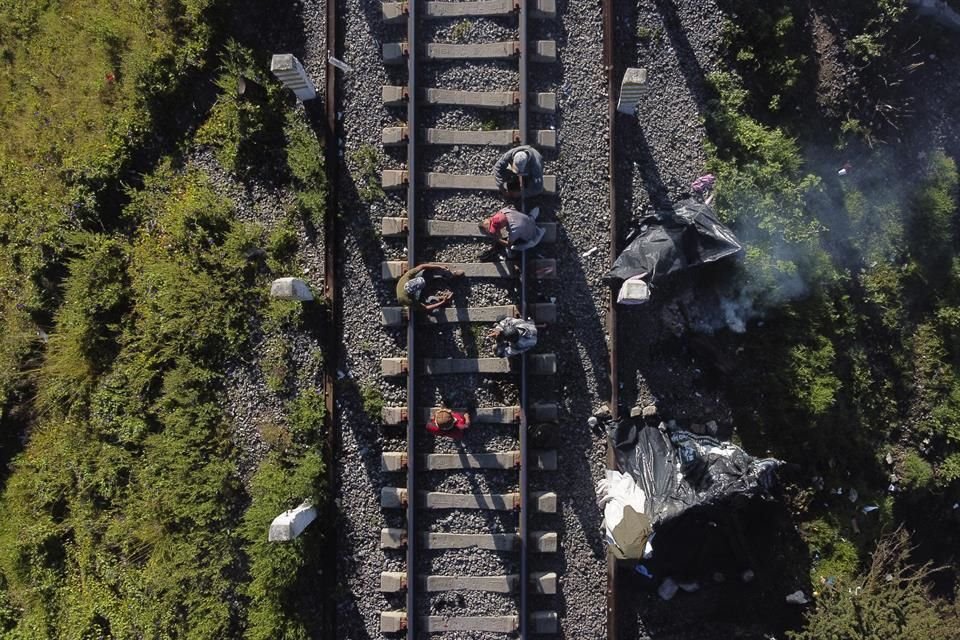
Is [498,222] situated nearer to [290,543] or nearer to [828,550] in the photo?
[290,543]

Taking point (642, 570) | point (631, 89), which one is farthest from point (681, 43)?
point (642, 570)

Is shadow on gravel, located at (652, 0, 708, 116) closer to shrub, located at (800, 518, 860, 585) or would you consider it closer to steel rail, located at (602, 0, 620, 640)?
steel rail, located at (602, 0, 620, 640)

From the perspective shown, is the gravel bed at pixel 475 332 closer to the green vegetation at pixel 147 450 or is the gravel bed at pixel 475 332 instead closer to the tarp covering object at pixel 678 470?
the tarp covering object at pixel 678 470

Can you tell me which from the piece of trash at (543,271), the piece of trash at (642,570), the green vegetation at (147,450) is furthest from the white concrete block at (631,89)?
the piece of trash at (642,570)

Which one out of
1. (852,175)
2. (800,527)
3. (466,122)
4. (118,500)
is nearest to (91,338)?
(118,500)

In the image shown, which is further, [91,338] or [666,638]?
[91,338]

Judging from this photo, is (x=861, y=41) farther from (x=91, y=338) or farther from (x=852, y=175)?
(x=91, y=338)

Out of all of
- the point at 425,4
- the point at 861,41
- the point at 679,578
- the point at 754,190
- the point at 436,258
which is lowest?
the point at 679,578

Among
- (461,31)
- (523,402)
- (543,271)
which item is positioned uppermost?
(461,31)
